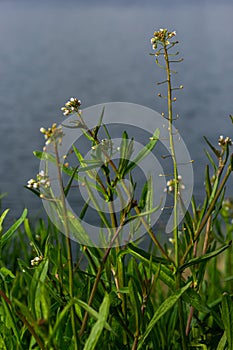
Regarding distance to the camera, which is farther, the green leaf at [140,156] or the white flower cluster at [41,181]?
the green leaf at [140,156]

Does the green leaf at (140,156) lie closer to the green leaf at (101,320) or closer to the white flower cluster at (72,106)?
the white flower cluster at (72,106)

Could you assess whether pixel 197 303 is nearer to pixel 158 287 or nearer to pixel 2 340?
pixel 2 340

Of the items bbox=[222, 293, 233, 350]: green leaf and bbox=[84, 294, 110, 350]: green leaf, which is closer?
bbox=[84, 294, 110, 350]: green leaf

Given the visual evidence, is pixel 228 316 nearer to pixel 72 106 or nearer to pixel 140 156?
pixel 140 156

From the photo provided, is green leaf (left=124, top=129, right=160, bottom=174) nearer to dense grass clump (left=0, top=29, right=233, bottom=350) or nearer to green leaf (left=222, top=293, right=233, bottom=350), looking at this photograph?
dense grass clump (left=0, top=29, right=233, bottom=350)

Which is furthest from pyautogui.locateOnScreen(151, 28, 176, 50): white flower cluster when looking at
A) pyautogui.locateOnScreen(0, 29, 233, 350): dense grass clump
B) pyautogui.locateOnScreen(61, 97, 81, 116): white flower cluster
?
pyautogui.locateOnScreen(61, 97, 81, 116): white flower cluster

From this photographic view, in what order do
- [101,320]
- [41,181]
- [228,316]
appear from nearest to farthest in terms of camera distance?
[101,320] → [41,181] → [228,316]

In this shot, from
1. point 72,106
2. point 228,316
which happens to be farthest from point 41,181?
point 228,316

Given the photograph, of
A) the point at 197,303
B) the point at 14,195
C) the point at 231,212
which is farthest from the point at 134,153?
the point at 14,195

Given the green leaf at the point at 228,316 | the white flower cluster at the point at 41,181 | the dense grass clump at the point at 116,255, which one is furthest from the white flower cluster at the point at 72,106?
the green leaf at the point at 228,316

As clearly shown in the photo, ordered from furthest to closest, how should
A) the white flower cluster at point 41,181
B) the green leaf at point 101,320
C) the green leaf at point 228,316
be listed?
the green leaf at point 228,316 < the white flower cluster at point 41,181 < the green leaf at point 101,320

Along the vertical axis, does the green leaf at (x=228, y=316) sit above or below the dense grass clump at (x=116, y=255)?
below

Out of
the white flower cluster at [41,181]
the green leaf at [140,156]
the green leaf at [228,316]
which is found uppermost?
the green leaf at [140,156]

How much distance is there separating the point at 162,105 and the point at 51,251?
5494mm
